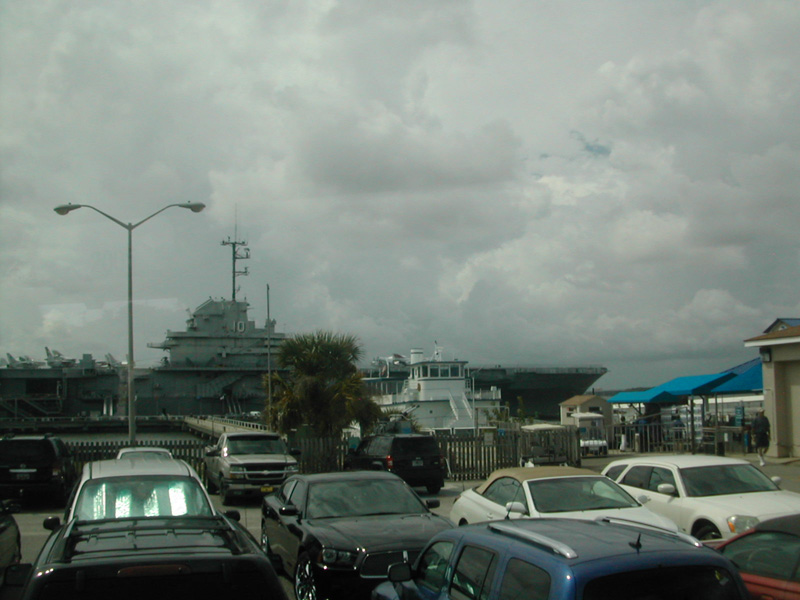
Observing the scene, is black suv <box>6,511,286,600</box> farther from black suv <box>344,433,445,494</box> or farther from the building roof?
the building roof

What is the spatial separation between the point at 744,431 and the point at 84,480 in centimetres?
2182

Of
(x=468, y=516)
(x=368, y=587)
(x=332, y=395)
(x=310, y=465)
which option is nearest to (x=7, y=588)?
(x=368, y=587)

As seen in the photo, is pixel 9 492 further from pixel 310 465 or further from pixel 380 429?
pixel 380 429

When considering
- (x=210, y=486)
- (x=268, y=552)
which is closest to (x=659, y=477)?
(x=268, y=552)

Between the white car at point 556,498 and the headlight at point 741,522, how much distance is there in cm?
90

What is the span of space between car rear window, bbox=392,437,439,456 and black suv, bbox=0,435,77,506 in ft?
25.0

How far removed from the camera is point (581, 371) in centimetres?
7325

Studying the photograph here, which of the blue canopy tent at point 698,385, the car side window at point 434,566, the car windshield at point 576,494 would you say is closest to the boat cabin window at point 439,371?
the blue canopy tent at point 698,385

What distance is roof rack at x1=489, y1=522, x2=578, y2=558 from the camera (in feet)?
14.1

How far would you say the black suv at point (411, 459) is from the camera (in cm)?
1911

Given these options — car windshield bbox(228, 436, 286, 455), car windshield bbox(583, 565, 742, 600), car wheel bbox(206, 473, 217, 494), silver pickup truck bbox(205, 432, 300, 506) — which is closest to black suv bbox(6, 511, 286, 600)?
car windshield bbox(583, 565, 742, 600)

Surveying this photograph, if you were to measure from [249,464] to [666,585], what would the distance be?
47.7 feet

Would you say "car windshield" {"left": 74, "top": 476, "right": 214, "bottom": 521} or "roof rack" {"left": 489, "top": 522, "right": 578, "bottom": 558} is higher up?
"roof rack" {"left": 489, "top": 522, "right": 578, "bottom": 558}

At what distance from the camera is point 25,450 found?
17.2 meters
